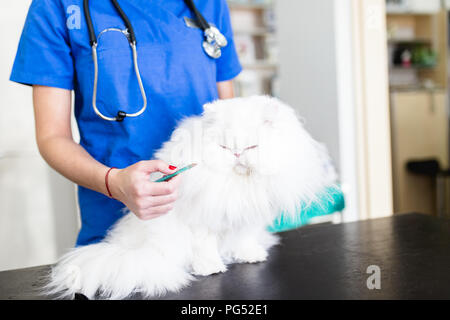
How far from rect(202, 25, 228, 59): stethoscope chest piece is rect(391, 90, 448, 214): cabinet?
3.23 m

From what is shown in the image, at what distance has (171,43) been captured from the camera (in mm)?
987

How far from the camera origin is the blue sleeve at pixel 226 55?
115 centimetres

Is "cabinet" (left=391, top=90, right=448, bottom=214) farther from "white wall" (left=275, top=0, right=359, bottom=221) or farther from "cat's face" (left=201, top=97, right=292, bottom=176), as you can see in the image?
"cat's face" (left=201, top=97, right=292, bottom=176)

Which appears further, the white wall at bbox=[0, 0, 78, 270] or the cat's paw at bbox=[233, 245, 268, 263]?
the white wall at bbox=[0, 0, 78, 270]

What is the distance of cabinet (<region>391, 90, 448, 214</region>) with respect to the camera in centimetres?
391

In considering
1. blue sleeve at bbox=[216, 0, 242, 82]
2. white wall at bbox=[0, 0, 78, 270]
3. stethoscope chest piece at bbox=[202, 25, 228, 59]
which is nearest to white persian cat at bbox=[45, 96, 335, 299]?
stethoscope chest piece at bbox=[202, 25, 228, 59]

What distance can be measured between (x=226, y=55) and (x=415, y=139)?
3.38 m

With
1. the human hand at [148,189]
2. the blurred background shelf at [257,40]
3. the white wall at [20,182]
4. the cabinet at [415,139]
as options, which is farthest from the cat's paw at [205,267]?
the blurred background shelf at [257,40]

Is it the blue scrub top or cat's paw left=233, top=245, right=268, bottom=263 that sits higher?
the blue scrub top

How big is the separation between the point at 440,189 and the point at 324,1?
258 cm

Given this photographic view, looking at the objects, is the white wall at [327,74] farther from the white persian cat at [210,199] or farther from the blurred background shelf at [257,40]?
the blurred background shelf at [257,40]

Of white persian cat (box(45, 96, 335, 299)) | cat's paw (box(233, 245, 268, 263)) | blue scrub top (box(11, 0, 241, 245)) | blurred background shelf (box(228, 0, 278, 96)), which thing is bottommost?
cat's paw (box(233, 245, 268, 263))

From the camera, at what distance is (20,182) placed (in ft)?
5.12

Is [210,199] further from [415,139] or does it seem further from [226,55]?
[415,139]
